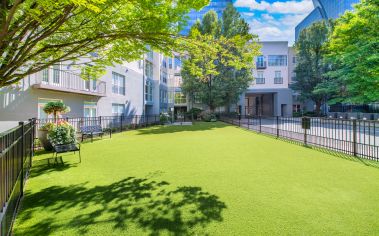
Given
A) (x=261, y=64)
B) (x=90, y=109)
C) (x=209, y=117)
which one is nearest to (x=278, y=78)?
→ (x=261, y=64)

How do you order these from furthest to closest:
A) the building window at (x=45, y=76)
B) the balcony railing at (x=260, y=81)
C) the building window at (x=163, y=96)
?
the balcony railing at (x=260, y=81)
the building window at (x=163, y=96)
the building window at (x=45, y=76)

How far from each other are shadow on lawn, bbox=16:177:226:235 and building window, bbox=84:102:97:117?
13.9 meters

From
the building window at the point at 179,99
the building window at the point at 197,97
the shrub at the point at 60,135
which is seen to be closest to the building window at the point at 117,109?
the building window at the point at 197,97

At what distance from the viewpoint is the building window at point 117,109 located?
2275 centimetres

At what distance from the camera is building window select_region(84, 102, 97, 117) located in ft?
59.9

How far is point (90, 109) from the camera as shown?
62.1 feet

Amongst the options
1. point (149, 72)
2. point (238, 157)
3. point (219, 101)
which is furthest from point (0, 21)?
point (219, 101)

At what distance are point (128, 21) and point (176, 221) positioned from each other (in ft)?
14.0

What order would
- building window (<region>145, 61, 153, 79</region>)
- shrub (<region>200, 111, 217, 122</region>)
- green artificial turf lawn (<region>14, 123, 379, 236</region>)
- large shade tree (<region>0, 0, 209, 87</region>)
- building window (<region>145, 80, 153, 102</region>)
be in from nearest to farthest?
1. green artificial turf lawn (<region>14, 123, 379, 236</region>)
2. large shade tree (<region>0, 0, 209, 87</region>)
3. building window (<region>145, 61, 153, 79</region>)
4. building window (<region>145, 80, 153, 102</region>)
5. shrub (<region>200, 111, 217, 122</region>)

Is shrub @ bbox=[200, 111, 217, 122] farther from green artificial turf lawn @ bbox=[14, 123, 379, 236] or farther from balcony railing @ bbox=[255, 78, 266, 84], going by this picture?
green artificial turf lawn @ bbox=[14, 123, 379, 236]

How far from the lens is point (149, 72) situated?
31.9 m

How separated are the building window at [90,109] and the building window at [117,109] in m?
3.15

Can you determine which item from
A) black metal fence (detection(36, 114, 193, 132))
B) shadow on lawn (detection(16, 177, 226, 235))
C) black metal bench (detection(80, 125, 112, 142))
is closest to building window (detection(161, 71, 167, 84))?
black metal fence (detection(36, 114, 193, 132))

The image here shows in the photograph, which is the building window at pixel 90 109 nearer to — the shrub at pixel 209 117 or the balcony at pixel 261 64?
the shrub at pixel 209 117
